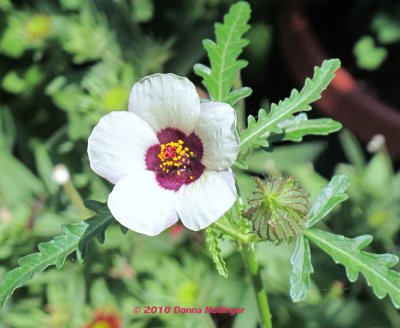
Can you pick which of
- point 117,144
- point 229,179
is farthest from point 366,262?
point 117,144

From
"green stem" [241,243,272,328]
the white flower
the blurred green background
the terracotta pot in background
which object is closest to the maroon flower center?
the white flower

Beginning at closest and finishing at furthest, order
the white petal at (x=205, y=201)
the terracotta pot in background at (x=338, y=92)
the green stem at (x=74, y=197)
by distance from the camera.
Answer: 1. the white petal at (x=205, y=201)
2. the green stem at (x=74, y=197)
3. the terracotta pot in background at (x=338, y=92)

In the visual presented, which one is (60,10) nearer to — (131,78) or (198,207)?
(131,78)

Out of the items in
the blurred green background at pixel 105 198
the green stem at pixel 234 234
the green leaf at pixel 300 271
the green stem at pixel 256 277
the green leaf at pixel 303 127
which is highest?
the green leaf at pixel 303 127

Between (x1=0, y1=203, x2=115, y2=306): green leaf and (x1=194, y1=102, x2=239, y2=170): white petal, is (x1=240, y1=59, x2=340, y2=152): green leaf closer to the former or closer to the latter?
(x1=194, y1=102, x2=239, y2=170): white petal

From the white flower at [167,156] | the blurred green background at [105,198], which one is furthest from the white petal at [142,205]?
the blurred green background at [105,198]

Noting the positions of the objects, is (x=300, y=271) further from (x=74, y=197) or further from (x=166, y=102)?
(x=74, y=197)

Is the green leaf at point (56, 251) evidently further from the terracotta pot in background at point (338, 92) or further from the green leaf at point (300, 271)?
the terracotta pot in background at point (338, 92)
